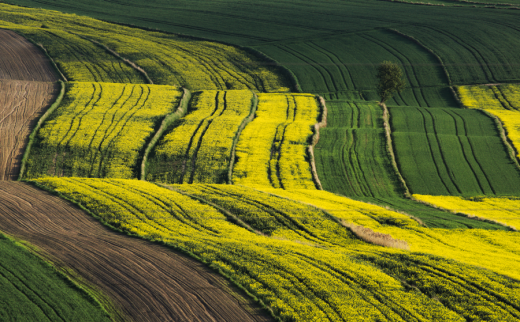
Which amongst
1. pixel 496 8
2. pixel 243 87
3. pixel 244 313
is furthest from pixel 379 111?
pixel 496 8

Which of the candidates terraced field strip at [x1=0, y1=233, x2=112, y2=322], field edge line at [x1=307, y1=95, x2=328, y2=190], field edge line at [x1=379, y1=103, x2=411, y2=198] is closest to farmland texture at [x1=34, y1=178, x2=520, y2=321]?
terraced field strip at [x1=0, y1=233, x2=112, y2=322]

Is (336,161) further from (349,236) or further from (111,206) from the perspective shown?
(111,206)

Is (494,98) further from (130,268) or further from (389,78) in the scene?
(130,268)

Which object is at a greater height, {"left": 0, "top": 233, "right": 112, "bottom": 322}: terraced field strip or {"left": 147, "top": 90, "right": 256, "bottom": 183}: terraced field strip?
{"left": 147, "top": 90, "right": 256, "bottom": 183}: terraced field strip

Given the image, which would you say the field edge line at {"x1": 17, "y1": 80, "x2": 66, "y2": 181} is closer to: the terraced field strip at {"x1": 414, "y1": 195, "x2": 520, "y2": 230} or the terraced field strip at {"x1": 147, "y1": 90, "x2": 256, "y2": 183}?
the terraced field strip at {"x1": 147, "y1": 90, "x2": 256, "y2": 183}

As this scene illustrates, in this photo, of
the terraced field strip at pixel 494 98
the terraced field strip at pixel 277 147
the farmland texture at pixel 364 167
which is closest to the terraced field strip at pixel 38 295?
the terraced field strip at pixel 277 147

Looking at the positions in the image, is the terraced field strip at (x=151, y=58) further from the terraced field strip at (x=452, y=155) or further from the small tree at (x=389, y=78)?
the terraced field strip at (x=452, y=155)
